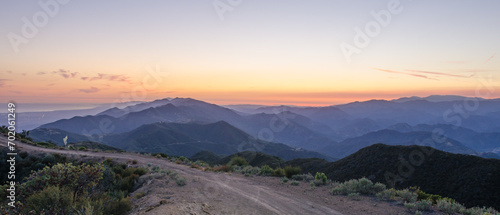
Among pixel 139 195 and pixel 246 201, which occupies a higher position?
pixel 246 201

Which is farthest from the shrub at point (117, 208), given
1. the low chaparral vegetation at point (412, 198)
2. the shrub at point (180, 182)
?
the low chaparral vegetation at point (412, 198)

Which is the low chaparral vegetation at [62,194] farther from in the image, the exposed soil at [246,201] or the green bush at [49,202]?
the exposed soil at [246,201]

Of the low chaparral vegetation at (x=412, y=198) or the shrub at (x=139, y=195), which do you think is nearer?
the low chaparral vegetation at (x=412, y=198)

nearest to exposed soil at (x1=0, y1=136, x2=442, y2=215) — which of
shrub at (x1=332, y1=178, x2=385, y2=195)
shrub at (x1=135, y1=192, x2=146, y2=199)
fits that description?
shrub at (x1=135, y1=192, x2=146, y2=199)

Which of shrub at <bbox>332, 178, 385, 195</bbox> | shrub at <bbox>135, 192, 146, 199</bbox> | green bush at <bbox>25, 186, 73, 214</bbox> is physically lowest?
shrub at <bbox>135, 192, 146, 199</bbox>

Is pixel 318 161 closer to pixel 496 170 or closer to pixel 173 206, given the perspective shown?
pixel 496 170

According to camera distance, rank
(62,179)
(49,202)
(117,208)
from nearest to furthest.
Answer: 1. (49,202)
2. (62,179)
3. (117,208)

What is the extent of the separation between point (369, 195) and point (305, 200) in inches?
141

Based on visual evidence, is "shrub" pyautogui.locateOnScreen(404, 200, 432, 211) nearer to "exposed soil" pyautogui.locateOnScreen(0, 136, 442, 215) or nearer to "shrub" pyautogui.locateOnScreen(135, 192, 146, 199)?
"exposed soil" pyautogui.locateOnScreen(0, 136, 442, 215)

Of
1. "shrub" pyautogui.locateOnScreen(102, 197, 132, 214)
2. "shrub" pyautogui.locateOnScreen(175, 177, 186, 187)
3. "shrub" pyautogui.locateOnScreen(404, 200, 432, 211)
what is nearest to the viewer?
"shrub" pyautogui.locateOnScreen(102, 197, 132, 214)

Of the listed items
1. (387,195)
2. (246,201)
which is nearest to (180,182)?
(246,201)

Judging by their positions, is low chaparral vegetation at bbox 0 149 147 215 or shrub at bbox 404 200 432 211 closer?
low chaparral vegetation at bbox 0 149 147 215

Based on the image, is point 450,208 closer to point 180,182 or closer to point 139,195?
point 180,182

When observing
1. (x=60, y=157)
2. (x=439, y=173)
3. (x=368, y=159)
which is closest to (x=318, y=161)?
(x=368, y=159)
